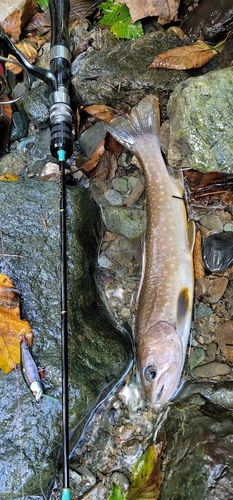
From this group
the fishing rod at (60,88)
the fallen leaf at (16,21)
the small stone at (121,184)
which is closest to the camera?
the fishing rod at (60,88)

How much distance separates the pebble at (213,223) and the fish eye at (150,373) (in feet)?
4.00

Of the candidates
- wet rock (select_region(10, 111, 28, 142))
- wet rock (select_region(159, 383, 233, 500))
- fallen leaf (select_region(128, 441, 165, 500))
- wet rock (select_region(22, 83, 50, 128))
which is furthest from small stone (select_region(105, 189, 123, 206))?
fallen leaf (select_region(128, 441, 165, 500))

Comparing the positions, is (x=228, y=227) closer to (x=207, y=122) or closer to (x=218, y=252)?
(x=218, y=252)

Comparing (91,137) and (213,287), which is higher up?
(91,137)

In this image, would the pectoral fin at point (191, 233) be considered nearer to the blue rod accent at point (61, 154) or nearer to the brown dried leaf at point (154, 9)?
the blue rod accent at point (61, 154)

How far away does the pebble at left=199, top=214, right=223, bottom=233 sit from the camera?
373cm

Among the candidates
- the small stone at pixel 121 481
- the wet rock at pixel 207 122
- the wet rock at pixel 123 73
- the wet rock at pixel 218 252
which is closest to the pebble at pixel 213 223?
the wet rock at pixel 218 252

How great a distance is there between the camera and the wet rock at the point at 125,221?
3830 mm

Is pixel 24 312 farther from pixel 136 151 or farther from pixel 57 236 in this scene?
pixel 136 151

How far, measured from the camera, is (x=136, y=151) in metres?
3.87

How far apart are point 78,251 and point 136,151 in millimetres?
978

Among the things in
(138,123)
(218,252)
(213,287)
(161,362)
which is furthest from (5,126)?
(161,362)

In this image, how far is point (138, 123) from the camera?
3889 millimetres

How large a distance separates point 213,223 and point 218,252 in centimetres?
32
